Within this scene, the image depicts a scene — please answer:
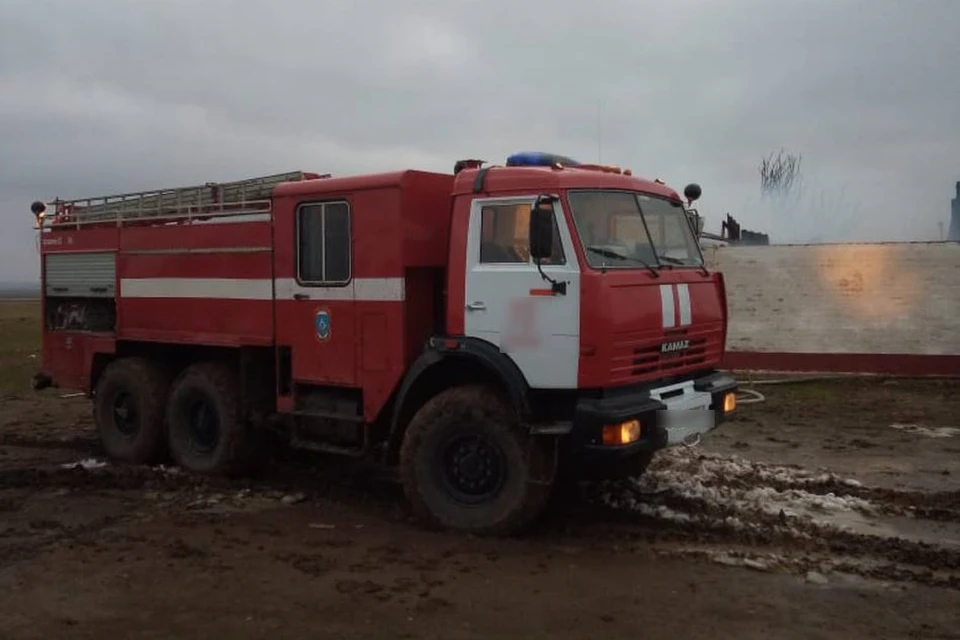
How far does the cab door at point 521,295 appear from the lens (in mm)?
6562

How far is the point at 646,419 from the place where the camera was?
21.8ft

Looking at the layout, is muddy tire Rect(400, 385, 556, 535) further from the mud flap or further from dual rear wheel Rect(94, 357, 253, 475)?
dual rear wheel Rect(94, 357, 253, 475)

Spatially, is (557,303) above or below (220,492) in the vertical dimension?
above

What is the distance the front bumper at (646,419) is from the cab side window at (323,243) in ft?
8.36

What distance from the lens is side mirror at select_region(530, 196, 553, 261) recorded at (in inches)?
257

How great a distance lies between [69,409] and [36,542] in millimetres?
8006

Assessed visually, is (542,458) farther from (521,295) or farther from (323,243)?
(323,243)

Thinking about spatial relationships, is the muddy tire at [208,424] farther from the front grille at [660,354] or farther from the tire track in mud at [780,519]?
the front grille at [660,354]

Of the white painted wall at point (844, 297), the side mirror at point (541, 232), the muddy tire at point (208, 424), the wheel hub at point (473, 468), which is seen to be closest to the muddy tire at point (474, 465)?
the wheel hub at point (473, 468)

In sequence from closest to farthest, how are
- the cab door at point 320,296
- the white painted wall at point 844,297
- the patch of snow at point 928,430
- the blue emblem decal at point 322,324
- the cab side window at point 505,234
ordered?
the cab side window at point 505,234 < the cab door at point 320,296 < the blue emblem decal at point 322,324 < the patch of snow at point 928,430 < the white painted wall at point 844,297

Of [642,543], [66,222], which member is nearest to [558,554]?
[642,543]

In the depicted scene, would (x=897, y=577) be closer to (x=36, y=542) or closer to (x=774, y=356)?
(x=36, y=542)

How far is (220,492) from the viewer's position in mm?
8672

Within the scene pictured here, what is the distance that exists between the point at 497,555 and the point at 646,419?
1458 mm
